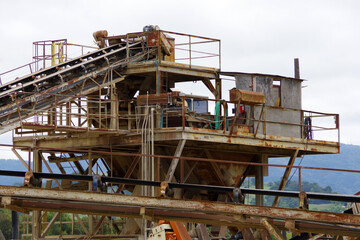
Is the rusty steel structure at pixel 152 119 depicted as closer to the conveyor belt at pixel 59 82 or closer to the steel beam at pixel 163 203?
the conveyor belt at pixel 59 82

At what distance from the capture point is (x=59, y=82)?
106 ft

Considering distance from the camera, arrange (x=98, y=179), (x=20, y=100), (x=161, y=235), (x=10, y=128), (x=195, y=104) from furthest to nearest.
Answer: (x=195, y=104)
(x=20, y=100)
(x=10, y=128)
(x=161, y=235)
(x=98, y=179)

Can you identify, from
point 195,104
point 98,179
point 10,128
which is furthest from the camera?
point 195,104

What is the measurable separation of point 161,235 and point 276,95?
13.0 meters

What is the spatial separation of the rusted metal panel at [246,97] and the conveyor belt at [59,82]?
4.85 meters

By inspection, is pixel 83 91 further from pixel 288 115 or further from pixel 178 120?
pixel 288 115

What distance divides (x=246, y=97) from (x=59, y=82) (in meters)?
7.97

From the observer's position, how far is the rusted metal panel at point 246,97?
31.3m

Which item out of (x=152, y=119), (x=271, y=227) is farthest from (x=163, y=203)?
(x=152, y=119)

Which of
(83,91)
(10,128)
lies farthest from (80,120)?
(10,128)

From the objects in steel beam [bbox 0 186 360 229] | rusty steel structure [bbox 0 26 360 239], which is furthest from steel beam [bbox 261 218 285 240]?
rusty steel structure [bbox 0 26 360 239]

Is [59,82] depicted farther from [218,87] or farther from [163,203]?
[163,203]

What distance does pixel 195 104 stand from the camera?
32.8 metres

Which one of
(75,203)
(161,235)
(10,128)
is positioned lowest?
(161,235)
